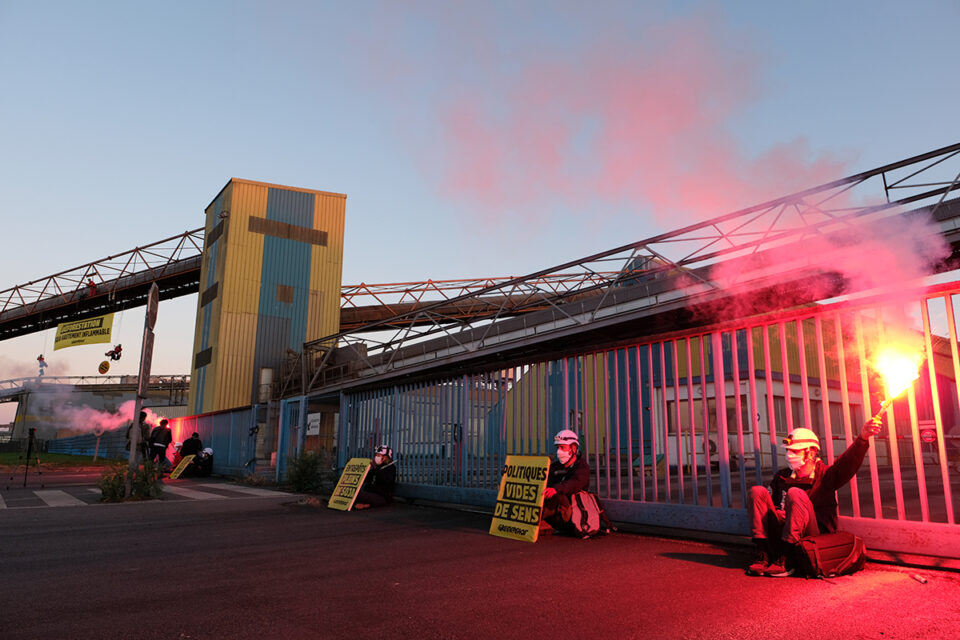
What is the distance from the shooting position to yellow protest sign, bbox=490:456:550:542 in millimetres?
7430

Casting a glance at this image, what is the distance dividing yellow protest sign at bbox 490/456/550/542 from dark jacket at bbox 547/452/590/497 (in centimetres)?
18

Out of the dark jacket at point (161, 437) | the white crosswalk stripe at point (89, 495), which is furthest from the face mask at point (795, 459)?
the dark jacket at point (161, 437)

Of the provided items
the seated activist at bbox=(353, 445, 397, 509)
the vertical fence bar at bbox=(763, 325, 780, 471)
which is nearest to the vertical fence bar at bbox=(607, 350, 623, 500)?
the vertical fence bar at bbox=(763, 325, 780, 471)

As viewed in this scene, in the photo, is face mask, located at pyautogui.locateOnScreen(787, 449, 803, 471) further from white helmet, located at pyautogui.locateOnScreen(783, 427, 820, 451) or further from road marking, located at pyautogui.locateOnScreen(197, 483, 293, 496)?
road marking, located at pyautogui.locateOnScreen(197, 483, 293, 496)

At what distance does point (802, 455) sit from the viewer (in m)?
5.34

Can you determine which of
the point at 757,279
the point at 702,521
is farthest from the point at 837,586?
the point at 757,279

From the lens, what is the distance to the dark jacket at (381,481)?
11.7 metres

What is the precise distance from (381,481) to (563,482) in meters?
5.29

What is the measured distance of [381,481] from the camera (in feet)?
38.5

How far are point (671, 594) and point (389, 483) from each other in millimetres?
7987

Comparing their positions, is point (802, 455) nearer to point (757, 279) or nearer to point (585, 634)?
point (585, 634)

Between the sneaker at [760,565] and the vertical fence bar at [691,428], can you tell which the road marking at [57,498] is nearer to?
the vertical fence bar at [691,428]

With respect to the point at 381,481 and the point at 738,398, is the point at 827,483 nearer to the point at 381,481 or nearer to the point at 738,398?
the point at 738,398

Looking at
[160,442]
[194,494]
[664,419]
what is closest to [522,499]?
[664,419]
